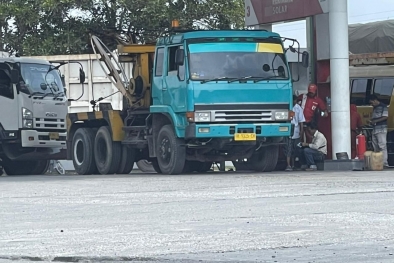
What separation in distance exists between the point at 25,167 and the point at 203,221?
685 inches

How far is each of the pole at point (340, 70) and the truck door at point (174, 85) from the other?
3759 millimetres

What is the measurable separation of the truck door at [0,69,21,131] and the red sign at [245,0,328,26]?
6.23 meters

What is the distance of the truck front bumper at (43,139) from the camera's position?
26484 mm

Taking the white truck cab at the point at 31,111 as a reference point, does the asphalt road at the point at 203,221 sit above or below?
below

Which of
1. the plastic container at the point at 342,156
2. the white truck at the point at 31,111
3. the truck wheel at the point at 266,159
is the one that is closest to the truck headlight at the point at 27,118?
the white truck at the point at 31,111

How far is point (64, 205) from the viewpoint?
14602 millimetres

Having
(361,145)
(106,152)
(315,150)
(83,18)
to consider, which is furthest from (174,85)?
(83,18)

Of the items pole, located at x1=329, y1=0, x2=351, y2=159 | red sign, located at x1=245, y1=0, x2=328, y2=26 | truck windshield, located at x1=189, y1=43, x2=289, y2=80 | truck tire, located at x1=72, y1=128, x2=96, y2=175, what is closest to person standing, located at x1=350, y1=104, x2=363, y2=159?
pole, located at x1=329, y1=0, x2=351, y2=159

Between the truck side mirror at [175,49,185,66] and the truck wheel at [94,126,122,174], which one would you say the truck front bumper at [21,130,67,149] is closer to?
the truck wheel at [94,126,122,174]

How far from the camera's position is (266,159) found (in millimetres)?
22531

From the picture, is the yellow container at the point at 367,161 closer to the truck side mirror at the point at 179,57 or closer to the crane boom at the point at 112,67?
the truck side mirror at the point at 179,57

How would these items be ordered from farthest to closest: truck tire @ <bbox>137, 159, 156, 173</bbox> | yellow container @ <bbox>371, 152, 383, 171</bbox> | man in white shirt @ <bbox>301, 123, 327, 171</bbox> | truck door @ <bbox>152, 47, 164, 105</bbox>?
truck tire @ <bbox>137, 159, 156, 173</bbox>
man in white shirt @ <bbox>301, 123, 327, 171</bbox>
yellow container @ <bbox>371, 152, 383, 171</bbox>
truck door @ <bbox>152, 47, 164, 105</bbox>

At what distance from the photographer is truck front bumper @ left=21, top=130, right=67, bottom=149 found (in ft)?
86.9

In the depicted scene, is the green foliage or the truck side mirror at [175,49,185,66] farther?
the green foliage
